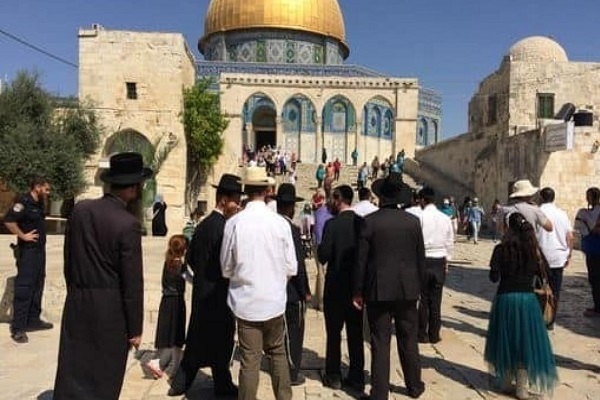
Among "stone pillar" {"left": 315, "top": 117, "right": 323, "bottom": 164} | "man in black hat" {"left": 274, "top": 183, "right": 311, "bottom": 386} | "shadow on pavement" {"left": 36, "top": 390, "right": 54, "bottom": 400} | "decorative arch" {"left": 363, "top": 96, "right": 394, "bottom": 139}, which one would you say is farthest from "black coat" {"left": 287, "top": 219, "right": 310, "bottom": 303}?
"decorative arch" {"left": 363, "top": 96, "right": 394, "bottom": 139}

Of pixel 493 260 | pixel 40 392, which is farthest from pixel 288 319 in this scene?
pixel 40 392

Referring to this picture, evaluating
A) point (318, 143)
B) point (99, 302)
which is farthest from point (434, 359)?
point (318, 143)

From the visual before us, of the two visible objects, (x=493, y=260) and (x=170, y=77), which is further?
(x=170, y=77)

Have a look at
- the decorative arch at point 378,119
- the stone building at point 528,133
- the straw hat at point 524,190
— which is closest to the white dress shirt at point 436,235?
the straw hat at point 524,190

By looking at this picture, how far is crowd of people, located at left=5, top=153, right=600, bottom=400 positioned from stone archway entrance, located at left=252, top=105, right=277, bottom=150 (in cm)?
2900

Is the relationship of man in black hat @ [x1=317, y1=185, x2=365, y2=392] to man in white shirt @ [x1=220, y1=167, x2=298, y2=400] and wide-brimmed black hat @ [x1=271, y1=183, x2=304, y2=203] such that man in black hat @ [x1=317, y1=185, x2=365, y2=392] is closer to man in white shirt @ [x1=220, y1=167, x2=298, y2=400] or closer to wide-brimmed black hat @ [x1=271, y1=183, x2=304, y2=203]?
wide-brimmed black hat @ [x1=271, y1=183, x2=304, y2=203]

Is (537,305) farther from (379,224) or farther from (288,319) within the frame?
(288,319)

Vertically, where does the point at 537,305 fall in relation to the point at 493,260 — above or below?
below

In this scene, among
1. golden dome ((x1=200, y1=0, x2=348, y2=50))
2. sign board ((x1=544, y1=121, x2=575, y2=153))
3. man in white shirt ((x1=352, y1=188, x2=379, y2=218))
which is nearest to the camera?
man in white shirt ((x1=352, y1=188, x2=379, y2=218))

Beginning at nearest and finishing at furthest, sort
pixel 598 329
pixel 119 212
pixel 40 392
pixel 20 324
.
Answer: pixel 119 212
pixel 40 392
pixel 20 324
pixel 598 329

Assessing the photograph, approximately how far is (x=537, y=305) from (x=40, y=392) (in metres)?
3.74

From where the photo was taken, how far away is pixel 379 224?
3732mm

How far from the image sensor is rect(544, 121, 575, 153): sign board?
599 inches

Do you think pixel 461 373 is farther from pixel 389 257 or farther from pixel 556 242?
pixel 556 242
